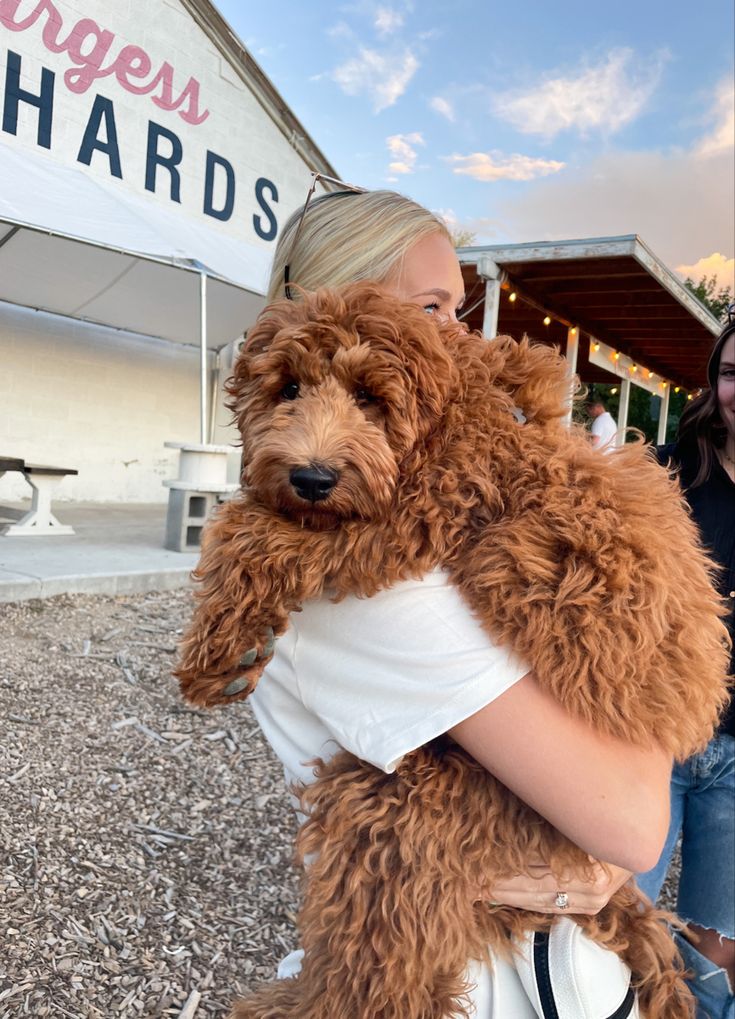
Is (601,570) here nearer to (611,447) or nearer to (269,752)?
(611,447)

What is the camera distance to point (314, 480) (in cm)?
109

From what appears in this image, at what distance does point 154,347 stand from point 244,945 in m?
11.2

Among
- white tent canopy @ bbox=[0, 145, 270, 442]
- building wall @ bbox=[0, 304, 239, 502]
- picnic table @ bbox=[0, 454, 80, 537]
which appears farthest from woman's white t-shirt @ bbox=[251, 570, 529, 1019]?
building wall @ bbox=[0, 304, 239, 502]

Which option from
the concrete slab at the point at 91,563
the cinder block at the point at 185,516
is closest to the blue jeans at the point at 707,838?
the concrete slab at the point at 91,563

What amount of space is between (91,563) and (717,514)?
540cm

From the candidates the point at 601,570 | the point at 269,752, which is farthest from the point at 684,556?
the point at 269,752

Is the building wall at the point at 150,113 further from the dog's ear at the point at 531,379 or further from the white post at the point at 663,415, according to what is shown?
the dog's ear at the point at 531,379

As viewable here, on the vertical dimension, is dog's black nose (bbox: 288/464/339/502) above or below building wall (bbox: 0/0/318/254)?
below

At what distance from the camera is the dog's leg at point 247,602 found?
1152mm

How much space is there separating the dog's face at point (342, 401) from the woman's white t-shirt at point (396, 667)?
0.16m

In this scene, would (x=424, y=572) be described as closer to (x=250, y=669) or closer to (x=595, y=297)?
(x=250, y=669)

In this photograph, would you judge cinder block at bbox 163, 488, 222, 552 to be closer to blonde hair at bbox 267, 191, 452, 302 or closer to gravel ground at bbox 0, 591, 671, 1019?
gravel ground at bbox 0, 591, 671, 1019

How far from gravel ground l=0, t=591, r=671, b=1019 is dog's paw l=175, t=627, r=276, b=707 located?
184 centimetres

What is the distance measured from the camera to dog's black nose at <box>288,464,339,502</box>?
3.57 ft
